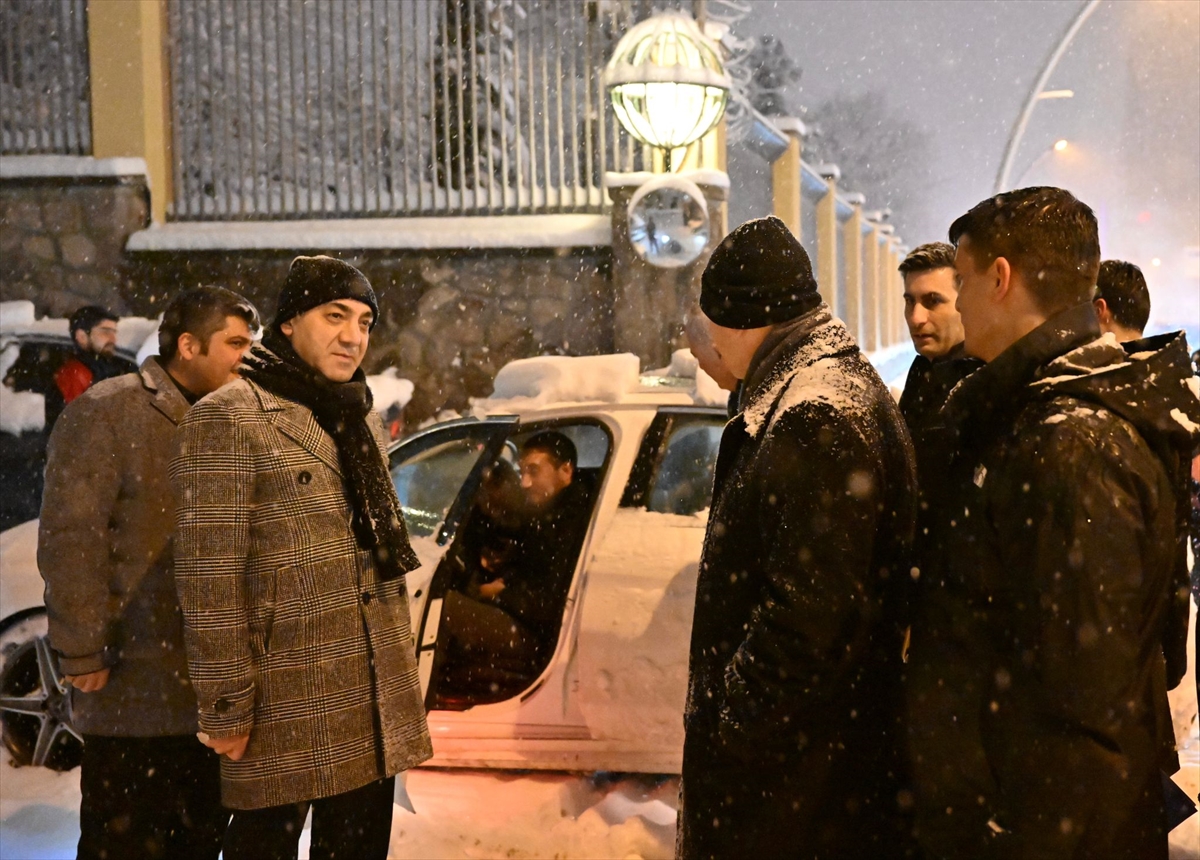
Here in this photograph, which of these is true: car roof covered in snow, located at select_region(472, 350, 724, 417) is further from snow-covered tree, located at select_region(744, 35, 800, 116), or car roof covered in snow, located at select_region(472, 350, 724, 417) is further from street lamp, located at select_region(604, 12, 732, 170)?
snow-covered tree, located at select_region(744, 35, 800, 116)

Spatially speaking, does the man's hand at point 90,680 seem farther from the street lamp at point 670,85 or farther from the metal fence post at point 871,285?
the metal fence post at point 871,285

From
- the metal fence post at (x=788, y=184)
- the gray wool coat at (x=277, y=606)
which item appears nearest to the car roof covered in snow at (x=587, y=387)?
the gray wool coat at (x=277, y=606)

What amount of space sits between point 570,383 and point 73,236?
6.14 metres

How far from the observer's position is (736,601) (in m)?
2.36

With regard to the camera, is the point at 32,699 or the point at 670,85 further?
the point at 670,85

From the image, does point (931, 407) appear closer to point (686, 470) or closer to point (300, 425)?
point (686, 470)

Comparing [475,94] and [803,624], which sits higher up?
[475,94]

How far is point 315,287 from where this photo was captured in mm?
2949

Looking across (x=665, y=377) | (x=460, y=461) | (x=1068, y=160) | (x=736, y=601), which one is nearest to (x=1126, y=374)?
(x=736, y=601)

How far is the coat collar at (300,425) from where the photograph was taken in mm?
2877

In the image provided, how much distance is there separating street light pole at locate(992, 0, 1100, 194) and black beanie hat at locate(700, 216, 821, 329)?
12764 millimetres

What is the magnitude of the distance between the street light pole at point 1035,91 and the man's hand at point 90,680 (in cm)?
1314

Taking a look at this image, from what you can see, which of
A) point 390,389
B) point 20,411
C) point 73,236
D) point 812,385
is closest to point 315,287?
point 812,385

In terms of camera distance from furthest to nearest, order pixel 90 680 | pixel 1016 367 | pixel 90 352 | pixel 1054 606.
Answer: pixel 90 352 < pixel 90 680 < pixel 1016 367 < pixel 1054 606
